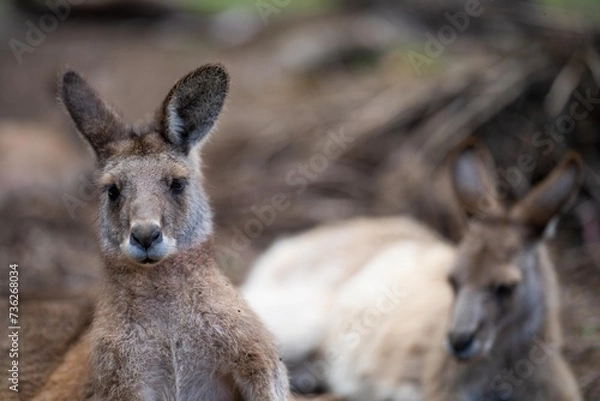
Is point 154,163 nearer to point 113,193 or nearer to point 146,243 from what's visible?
point 113,193

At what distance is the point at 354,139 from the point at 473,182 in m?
3.90

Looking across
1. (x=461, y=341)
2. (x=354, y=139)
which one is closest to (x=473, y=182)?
(x=461, y=341)

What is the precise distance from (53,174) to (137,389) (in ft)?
21.3

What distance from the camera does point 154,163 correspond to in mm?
4215

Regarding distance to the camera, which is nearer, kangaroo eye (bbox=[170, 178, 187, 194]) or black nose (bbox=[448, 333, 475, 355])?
kangaroo eye (bbox=[170, 178, 187, 194])

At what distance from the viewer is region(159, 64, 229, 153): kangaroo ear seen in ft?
13.9

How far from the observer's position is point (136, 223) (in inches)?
155

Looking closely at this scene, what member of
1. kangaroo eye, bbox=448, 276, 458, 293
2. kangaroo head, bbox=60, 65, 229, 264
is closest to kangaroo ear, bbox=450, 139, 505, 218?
kangaroo eye, bbox=448, 276, 458, 293

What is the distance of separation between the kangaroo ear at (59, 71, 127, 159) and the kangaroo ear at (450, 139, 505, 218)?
8.12 feet

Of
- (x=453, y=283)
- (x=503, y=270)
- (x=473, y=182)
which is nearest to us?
(x=503, y=270)

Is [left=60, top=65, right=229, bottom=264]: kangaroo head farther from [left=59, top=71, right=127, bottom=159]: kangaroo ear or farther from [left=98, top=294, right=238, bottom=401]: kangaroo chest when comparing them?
[left=98, top=294, right=238, bottom=401]: kangaroo chest

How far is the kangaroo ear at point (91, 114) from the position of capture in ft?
14.4

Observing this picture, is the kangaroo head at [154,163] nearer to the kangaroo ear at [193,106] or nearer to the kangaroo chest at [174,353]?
the kangaroo ear at [193,106]

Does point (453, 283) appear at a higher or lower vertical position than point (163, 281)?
lower
